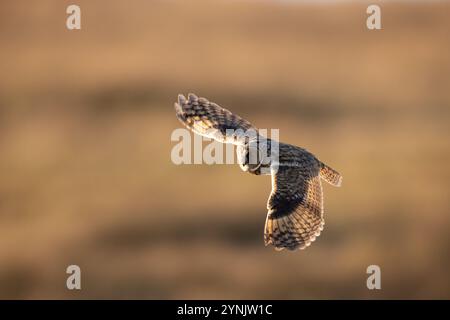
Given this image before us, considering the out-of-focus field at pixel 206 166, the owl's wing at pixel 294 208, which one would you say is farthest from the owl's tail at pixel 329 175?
the out-of-focus field at pixel 206 166

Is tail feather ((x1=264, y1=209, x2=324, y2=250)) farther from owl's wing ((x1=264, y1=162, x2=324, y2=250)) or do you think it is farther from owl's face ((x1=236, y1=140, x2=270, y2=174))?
owl's face ((x1=236, y1=140, x2=270, y2=174))

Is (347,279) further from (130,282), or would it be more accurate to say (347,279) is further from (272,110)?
(272,110)

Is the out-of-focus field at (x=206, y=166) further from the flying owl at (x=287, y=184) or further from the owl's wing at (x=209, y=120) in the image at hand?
the flying owl at (x=287, y=184)

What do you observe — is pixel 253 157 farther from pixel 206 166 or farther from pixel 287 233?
pixel 206 166

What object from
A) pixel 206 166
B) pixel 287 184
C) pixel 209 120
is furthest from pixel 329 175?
pixel 206 166

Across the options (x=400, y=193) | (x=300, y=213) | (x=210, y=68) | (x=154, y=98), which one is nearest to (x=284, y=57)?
(x=210, y=68)
